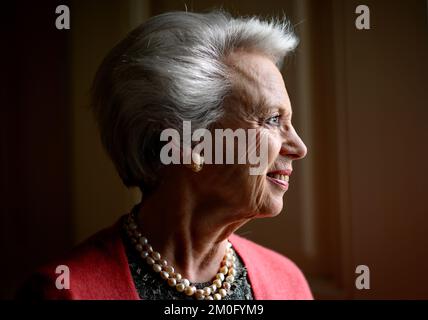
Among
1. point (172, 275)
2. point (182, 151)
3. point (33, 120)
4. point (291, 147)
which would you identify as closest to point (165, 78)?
point (182, 151)

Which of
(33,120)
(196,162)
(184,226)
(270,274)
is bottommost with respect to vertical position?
(270,274)

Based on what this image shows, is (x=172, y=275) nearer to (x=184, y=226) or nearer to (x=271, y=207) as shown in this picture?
(x=184, y=226)

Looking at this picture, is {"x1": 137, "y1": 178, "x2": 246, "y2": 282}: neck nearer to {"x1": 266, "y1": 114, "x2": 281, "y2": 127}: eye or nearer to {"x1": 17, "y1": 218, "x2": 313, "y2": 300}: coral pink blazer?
{"x1": 17, "y1": 218, "x2": 313, "y2": 300}: coral pink blazer

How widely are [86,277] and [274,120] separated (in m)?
0.50

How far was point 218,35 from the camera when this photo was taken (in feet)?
3.40

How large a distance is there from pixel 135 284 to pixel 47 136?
0.66 meters

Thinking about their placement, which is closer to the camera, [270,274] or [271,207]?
[271,207]

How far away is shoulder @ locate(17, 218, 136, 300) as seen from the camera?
985mm

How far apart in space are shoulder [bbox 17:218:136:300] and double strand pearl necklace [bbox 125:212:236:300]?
0.04 metres

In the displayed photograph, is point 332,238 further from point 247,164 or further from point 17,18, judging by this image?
point 17,18

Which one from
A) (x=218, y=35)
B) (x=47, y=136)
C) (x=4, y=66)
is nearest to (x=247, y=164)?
(x=218, y=35)

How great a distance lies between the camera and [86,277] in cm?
101

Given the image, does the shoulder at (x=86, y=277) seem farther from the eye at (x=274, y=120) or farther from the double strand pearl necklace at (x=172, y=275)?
the eye at (x=274, y=120)
